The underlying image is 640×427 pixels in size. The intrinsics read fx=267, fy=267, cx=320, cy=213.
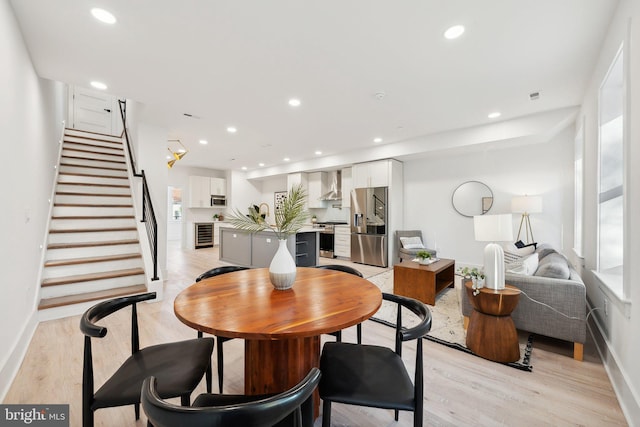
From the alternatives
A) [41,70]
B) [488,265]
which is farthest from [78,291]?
[488,265]

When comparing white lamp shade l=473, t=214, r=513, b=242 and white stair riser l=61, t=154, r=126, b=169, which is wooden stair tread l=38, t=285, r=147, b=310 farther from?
white lamp shade l=473, t=214, r=513, b=242

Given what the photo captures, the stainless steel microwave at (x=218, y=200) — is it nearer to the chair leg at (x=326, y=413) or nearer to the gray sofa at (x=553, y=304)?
the gray sofa at (x=553, y=304)

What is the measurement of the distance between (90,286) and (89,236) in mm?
907

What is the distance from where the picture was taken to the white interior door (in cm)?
642

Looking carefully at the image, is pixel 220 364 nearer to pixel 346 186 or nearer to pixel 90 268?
pixel 90 268

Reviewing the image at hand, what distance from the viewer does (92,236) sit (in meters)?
3.92

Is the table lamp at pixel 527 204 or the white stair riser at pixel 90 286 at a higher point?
the table lamp at pixel 527 204

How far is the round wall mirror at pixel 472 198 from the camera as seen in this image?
5.12 metres

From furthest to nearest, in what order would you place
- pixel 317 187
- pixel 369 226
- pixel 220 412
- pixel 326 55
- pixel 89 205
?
pixel 317 187 < pixel 369 226 < pixel 89 205 < pixel 326 55 < pixel 220 412

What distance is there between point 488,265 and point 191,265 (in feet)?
A: 18.4

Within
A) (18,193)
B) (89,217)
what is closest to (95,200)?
(89,217)

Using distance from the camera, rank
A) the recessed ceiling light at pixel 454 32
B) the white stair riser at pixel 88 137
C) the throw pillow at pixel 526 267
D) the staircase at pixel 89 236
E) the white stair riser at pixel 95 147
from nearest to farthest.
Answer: the recessed ceiling light at pixel 454 32 < the throw pillow at pixel 526 267 < the staircase at pixel 89 236 < the white stair riser at pixel 95 147 < the white stair riser at pixel 88 137

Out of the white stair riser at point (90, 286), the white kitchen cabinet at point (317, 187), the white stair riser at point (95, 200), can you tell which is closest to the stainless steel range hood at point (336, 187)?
the white kitchen cabinet at point (317, 187)

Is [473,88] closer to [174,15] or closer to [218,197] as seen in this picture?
[174,15]
